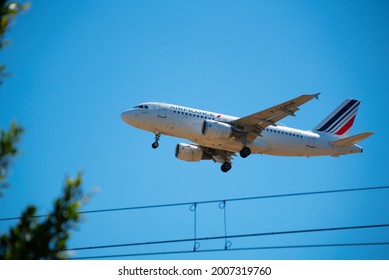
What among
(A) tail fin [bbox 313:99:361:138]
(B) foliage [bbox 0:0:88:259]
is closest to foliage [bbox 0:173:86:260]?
(B) foliage [bbox 0:0:88:259]

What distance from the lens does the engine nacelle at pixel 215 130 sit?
33844 mm

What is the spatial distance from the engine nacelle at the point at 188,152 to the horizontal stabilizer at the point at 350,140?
10.0 meters

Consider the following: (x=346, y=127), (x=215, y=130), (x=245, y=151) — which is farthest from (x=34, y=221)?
(x=346, y=127)

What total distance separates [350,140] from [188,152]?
38.9 feet

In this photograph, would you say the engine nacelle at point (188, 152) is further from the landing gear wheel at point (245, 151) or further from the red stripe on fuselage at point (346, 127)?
the red stripe on fuselage at point (346, 127)

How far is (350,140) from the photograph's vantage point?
3647 centimetres

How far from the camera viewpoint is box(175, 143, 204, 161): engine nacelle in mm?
39625

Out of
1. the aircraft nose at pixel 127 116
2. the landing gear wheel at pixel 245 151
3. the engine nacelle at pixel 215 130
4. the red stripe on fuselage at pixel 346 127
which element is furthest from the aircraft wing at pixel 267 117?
the red stripe on fuselage at pixel 346 127

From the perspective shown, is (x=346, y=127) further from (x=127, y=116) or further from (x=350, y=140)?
(x=127, y=116)

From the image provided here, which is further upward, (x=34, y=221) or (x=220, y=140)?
(x=220, y=140)

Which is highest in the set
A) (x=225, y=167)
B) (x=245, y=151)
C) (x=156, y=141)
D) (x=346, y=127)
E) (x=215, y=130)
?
(x=346, y=127)

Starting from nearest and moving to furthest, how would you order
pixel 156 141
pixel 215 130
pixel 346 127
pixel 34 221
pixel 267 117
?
pixel 34 221, pixel 215 130, pixel 156 141, pixel 267 117, pixel 346 127

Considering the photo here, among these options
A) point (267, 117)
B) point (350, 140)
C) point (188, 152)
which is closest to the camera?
point (267, 117)
